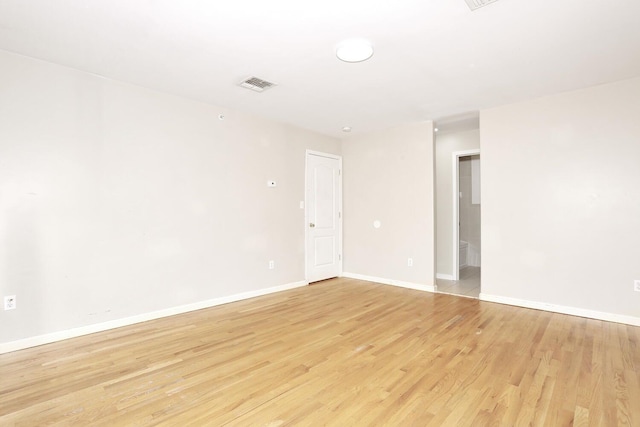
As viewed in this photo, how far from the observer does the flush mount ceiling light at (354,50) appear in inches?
100.0

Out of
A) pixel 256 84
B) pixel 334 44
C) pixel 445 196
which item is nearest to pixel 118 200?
pixel 256 84

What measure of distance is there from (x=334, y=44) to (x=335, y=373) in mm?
2609

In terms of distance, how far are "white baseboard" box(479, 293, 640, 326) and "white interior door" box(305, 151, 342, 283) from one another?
8.14ft

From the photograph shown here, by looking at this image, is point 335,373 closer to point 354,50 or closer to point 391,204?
point 354,50

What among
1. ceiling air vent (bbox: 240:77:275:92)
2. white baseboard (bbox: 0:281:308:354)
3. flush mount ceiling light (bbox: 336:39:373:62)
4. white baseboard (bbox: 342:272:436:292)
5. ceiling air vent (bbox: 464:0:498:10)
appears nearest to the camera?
ceiling air vent (bbox: 464:0:498:10)

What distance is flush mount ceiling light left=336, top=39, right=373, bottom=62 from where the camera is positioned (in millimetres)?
2539

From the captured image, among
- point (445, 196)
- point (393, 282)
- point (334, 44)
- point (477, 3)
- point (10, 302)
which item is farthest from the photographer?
point (445, 196)

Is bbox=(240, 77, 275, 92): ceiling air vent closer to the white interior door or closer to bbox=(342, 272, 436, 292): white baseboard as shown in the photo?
the white interior door

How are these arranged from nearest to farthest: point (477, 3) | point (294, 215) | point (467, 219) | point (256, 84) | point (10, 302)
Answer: point (477, 3), point (10, 302), point (256, 84), point (294, 215), point (467, 219)

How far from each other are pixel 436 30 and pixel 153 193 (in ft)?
10.6

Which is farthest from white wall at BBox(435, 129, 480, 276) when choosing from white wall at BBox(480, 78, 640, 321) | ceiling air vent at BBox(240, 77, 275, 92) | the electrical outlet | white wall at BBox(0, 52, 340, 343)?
the electrical outlet

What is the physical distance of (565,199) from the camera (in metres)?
3.64

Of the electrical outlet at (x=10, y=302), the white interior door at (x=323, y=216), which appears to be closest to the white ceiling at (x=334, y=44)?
the white interior door at (x=323, y=216)

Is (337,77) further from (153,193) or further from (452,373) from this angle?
(452,373)
